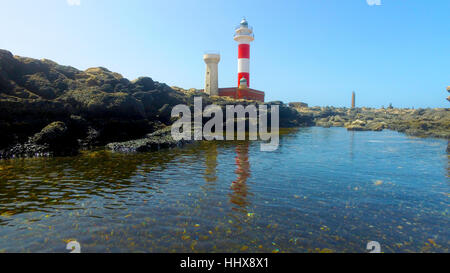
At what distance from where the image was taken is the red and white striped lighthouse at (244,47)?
74875 millimetres

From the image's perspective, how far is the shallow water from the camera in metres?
7.42

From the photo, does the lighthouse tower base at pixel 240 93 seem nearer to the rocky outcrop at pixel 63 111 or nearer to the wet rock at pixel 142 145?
the rocky outcrop at pixel 63 111

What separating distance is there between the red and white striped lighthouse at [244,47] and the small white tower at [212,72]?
6899mm

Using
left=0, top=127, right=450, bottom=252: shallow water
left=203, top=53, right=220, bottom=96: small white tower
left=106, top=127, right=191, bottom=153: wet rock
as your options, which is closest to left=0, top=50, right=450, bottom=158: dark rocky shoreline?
left=106, top=127, right=191, bottom=153: wet rock

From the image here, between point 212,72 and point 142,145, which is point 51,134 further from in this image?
point 212,72

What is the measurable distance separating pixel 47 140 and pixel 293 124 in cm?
6238

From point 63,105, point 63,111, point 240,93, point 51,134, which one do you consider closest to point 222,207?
point 51,134

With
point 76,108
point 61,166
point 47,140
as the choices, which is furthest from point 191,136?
point 61,166

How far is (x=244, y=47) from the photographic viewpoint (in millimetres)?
74688

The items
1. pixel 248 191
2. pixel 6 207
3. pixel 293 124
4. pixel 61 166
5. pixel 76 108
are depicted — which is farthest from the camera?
pixel 293 124

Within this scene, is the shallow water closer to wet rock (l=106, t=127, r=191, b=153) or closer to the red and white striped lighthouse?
wet rock (l=106, t=127, r=191, b=153)

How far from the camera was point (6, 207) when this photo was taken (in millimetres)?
9844
